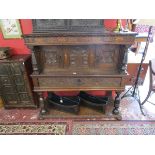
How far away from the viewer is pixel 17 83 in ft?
7.82

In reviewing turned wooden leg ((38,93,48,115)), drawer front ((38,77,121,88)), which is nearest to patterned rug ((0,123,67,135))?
turned wooden leg ((38,93,48,115))

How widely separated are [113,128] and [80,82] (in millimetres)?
872

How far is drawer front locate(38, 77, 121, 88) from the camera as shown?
2.09 m

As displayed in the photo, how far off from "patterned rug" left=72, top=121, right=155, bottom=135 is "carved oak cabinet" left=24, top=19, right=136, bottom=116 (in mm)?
572

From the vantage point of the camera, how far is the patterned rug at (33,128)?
2.21m

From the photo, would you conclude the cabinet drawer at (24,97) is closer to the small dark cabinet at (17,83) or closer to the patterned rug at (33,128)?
the small dark cabinet at (17,83)

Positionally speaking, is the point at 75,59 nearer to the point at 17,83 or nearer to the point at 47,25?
the point at 47,25

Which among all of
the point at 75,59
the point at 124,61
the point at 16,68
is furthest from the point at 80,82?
the point at 16,68

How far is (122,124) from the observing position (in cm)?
233
